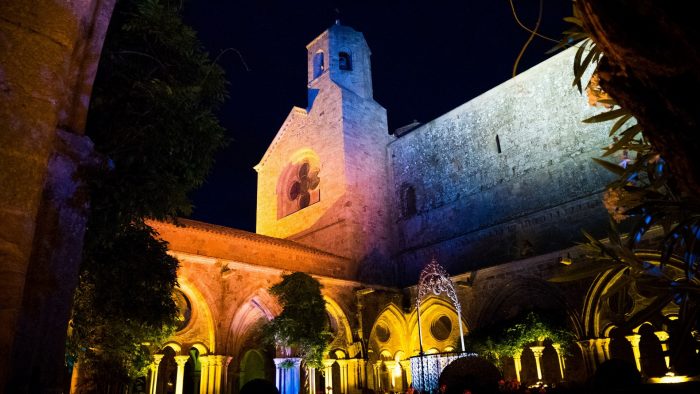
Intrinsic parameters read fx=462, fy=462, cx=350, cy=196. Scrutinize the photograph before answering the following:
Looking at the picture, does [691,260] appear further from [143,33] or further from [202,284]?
[202,284]

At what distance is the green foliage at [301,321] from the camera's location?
12.1 meters

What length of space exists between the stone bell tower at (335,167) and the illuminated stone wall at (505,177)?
138 cm

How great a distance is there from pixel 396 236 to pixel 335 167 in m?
3.79

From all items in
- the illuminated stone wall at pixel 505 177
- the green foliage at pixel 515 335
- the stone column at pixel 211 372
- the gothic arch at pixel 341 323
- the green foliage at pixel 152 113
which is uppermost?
the illuminated stone wall at pixel 505 177

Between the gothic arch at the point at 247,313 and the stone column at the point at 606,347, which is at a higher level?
the gothic arch at the point at 247,313

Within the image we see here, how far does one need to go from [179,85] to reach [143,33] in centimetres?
61

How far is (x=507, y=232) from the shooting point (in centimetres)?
1563

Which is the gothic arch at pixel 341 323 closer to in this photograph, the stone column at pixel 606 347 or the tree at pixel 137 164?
the stone column at pixel 606 347

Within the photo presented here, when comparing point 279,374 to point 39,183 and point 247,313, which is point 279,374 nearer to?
point 247,313

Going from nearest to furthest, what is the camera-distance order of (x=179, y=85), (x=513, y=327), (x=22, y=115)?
1. (x=22, y=115)
2. (x=179, y=85)
3. (x=513, y=327)

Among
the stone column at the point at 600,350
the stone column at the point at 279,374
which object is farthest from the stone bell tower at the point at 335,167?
the stone column at the point at 600,350

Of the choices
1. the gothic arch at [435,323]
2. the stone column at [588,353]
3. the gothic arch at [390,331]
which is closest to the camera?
the stone column at [588,353]

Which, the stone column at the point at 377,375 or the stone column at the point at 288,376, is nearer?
the stone column at the point at 288,376

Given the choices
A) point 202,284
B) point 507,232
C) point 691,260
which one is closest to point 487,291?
point 507,232
